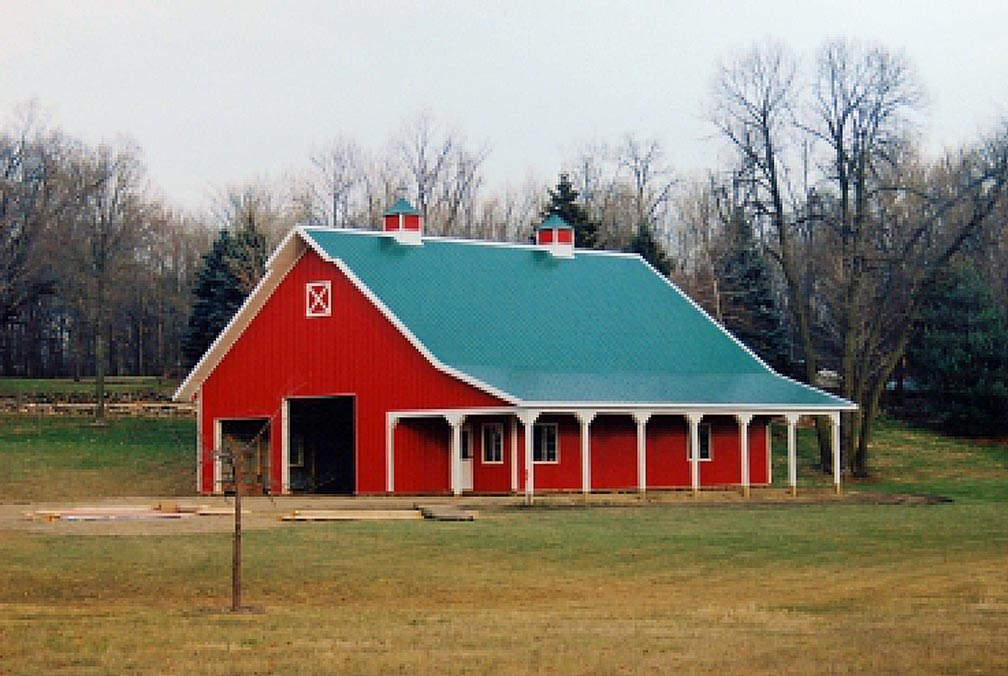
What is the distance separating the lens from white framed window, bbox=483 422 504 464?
45281mm

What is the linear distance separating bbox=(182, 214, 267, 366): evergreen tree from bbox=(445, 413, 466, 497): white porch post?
25370 millimetres

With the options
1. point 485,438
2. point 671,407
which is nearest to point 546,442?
point 485,438

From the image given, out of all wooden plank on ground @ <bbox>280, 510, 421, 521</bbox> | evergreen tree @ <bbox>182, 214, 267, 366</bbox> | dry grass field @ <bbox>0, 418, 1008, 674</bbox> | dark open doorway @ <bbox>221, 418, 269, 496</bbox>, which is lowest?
dry grass field @ <bbox>0, 418, 1008, 674</bbox>

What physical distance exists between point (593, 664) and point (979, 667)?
3.61 meters

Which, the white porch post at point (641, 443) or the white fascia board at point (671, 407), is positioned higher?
the white fascia board at point (671, 407)

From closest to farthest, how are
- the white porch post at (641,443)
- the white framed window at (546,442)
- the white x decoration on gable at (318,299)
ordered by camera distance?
the white porch post at (641,443) < the white framed window at (546,442) < the white x decoration on gable at (318,299)

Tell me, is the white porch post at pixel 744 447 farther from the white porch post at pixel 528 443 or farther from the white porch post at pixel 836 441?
the white porch post at pixel 528 443

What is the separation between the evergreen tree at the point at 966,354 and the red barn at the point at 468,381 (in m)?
20.4

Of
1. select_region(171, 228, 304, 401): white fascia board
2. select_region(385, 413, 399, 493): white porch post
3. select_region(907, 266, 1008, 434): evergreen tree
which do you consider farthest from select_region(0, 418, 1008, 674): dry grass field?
select_region(907, 266, 1008, 434): evergreen tree

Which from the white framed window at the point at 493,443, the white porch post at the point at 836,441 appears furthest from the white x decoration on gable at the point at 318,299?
the white porch post at the point at 836,441

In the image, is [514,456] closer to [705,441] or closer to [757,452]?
[705,441]

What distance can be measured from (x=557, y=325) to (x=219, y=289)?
77.9 feet

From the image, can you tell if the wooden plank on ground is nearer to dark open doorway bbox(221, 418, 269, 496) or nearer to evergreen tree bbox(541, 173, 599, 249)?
dark open doorway bbox(221, 418, 269, 496)

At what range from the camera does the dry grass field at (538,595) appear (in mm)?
17078
